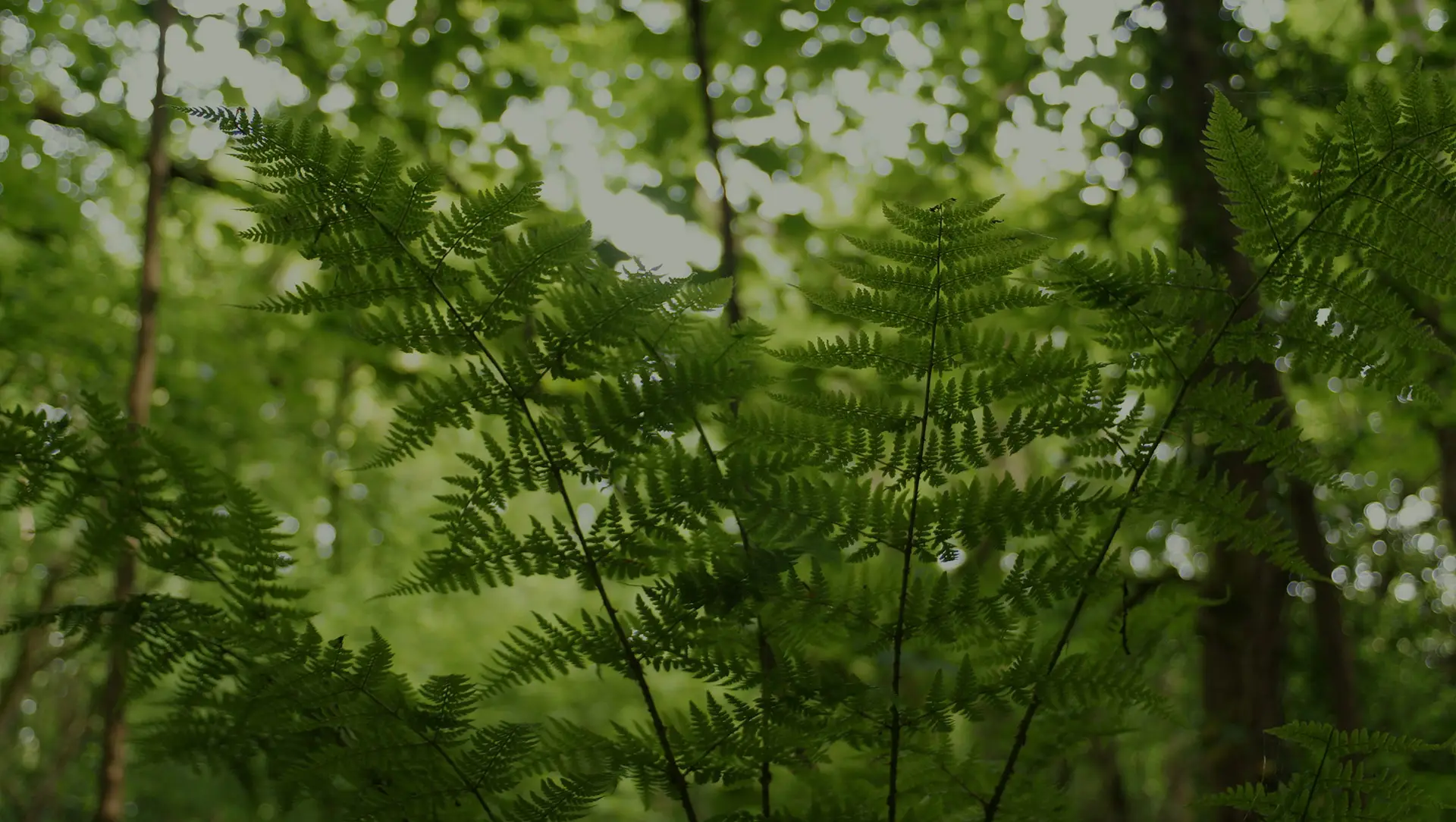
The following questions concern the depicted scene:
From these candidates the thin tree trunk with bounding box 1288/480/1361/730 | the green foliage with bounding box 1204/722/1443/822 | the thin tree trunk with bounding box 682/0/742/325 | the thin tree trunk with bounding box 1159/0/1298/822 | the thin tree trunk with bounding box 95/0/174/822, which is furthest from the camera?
the thin tree trunk with bounding box 1288/480/1361/730

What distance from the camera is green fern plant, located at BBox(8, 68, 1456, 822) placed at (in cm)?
116

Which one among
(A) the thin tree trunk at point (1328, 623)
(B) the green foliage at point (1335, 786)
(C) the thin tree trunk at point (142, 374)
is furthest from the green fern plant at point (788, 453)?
(A) the thin tree trunk at point (1328, 623)

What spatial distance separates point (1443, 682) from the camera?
399cm

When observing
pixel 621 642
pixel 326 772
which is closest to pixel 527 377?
pixel 621 642

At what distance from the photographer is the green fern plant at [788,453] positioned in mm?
1163

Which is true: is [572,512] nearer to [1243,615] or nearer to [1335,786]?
[1335,786]

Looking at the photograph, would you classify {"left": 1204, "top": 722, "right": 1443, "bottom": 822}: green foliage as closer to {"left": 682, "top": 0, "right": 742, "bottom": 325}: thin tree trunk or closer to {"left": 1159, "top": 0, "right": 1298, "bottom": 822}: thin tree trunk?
{"left": 1159, "top": 0, "right": 1298, "bottom": 822}: thin tree trunk

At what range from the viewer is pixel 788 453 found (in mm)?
1272

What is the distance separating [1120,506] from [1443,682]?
384 cm

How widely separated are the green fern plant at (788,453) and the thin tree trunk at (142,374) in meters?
0.92

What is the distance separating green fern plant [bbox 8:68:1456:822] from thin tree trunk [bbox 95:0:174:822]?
92 centimetres

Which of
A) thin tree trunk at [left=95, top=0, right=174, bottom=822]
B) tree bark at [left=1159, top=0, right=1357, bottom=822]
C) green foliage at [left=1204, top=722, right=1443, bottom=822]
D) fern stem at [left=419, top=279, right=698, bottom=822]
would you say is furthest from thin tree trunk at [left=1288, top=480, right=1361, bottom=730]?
thin tree trunk at [left=95, top=0, right=174, bottom=822]

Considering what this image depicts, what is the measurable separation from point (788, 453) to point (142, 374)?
2.04 m

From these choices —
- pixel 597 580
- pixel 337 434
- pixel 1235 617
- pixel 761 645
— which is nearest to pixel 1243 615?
pixel 1235 617
